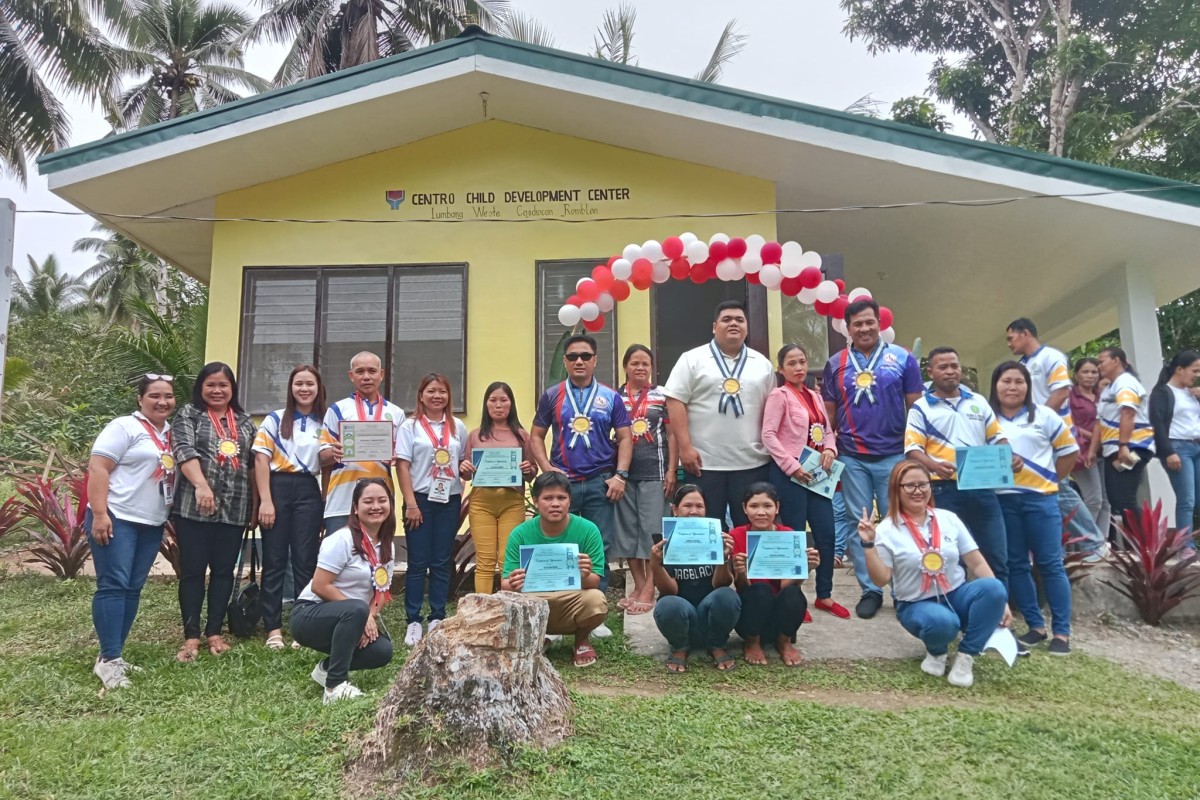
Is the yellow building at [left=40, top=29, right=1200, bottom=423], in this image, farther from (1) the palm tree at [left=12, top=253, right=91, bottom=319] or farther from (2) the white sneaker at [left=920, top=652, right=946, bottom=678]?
(1) the palm tree at [left=12, top=253, right=91, bottom=319]

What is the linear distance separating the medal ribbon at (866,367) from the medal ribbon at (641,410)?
4.20 feet

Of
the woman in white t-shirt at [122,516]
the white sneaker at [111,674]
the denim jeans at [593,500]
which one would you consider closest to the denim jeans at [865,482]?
the denim jeans at [593,500]

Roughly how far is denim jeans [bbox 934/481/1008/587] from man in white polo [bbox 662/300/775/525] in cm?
115

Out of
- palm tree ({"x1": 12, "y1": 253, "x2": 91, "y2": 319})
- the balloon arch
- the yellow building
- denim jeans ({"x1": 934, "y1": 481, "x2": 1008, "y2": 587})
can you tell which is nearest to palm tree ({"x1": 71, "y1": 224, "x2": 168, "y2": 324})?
palm tree ({"x1": 12, "y1": 253, "x2": 91, "y2": 319})

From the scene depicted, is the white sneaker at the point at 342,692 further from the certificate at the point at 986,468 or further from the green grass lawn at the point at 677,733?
the certificate at the point at 986,468

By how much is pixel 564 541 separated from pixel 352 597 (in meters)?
1.08

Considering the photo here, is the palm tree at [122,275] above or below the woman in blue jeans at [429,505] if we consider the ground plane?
above

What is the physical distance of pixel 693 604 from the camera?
4266 millimetres

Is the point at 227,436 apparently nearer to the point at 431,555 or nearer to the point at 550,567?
the point at 431,555

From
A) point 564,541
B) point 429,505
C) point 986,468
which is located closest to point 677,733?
point 564,541

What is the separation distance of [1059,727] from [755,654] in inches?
55.7

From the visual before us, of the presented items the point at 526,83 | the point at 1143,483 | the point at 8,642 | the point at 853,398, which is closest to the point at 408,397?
the point at 526,83

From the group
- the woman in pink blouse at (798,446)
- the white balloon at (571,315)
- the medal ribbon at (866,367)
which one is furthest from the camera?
the white balloon at (571,315)

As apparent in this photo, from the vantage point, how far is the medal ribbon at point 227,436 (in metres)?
4.54
